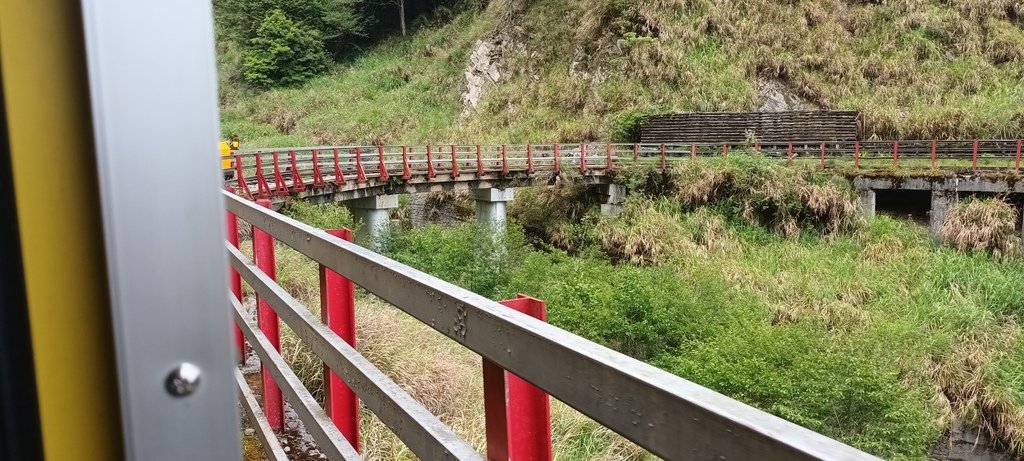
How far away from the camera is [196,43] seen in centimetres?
78

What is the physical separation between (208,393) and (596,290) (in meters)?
12.2

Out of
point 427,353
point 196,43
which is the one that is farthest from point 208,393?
point 427,353

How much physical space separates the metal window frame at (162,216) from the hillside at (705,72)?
24428 mm

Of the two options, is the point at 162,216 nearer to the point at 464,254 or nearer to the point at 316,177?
the point at 464,254

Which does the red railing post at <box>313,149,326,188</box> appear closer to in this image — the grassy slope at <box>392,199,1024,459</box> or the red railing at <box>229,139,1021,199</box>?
the red railing at <box>229,139,1021,199</box>

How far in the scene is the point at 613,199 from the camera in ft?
71.1

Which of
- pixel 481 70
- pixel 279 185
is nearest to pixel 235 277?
pixel 279 185

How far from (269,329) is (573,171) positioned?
1730 cm

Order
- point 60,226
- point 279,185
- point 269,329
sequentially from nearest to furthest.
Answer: point 60,226
point 269,329
point 279,185

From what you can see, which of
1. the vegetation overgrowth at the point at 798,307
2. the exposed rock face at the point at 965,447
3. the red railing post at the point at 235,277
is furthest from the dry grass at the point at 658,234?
the red railing post at the point at 235,277

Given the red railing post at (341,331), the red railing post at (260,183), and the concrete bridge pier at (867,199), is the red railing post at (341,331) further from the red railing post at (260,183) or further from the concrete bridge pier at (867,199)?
the concrete bridge pier at (867,199)

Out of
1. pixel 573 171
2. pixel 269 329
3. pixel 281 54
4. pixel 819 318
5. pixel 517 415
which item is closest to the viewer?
pixel 517 415

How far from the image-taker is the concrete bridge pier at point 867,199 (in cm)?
1916

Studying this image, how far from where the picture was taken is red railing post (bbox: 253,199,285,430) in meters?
3.75
